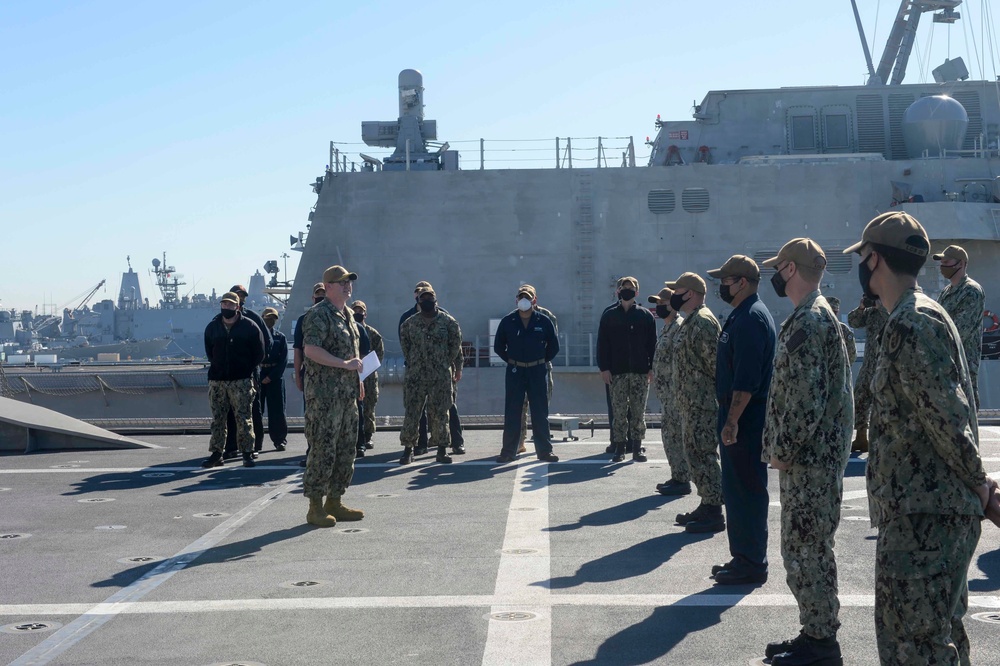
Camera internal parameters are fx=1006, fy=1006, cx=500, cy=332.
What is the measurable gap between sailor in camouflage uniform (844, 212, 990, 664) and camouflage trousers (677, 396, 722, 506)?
131 inches

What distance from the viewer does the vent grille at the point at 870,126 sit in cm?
2072

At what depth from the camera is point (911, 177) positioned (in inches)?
762

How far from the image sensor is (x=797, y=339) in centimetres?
383

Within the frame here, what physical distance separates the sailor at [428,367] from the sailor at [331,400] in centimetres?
301

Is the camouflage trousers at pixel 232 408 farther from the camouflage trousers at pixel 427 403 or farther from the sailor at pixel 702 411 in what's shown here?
the sailor at pixel 702 411

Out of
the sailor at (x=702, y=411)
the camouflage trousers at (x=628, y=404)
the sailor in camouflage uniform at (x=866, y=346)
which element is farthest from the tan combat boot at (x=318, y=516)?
the sailor in camouflage uniform at (x=866, y=346)

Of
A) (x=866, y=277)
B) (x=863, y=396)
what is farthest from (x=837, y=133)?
(x=866, y=277)

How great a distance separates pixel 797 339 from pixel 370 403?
8.18 metres

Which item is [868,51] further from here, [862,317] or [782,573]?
[782,573]

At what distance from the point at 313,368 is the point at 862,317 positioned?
5.63m

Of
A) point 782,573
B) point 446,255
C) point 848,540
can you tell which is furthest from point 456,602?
point 446,255

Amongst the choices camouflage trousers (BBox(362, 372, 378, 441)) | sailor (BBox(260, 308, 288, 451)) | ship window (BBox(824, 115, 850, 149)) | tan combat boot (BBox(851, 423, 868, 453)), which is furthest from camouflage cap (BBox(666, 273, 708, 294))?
ship window (BBox(824, 115, 850, 149))

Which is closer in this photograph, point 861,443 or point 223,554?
point 223,554

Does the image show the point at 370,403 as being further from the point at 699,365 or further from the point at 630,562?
the point at 630,562
